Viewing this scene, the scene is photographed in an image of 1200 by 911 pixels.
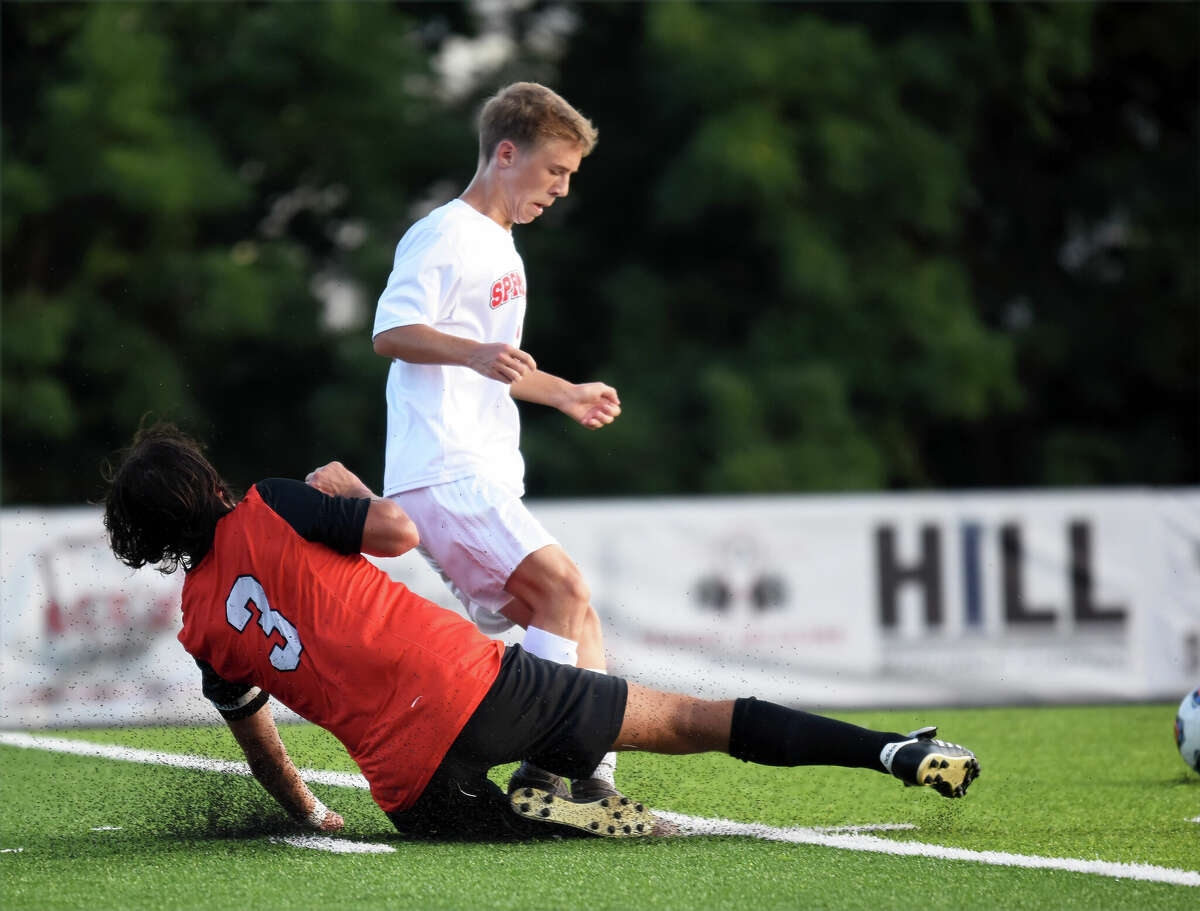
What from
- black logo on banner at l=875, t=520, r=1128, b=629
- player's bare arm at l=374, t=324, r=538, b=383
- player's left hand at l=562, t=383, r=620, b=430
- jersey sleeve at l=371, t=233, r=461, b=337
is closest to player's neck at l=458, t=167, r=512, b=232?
jersey sleeve at l=371, t=233, r=461, b=337

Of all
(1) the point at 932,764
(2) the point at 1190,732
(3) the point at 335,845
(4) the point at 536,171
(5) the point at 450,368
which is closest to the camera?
(1) the point at 932,764

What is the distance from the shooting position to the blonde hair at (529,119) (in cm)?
423

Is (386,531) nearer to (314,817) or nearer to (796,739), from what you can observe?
(314,817)

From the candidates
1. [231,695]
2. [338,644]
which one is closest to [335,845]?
[231,695]

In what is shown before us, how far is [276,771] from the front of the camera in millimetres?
3967

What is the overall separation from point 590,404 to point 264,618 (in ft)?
3.32

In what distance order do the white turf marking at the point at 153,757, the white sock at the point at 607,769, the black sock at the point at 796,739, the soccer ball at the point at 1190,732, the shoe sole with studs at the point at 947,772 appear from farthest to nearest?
1. the soccer ball at the point at 1190,732
2. the white turf marking at the point at 153,757
3. the white sock at the point at 607,769
4. the black sock at the point at 796,739
5. the shoe sole with studs at the point at 947,772

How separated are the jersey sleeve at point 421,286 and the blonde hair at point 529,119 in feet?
1.30

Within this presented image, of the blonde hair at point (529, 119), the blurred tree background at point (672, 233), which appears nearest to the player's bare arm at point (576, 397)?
the blonde hair at point (529, 119)

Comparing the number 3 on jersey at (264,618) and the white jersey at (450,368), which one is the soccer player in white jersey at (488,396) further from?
the number 3 on jersey at (264,618)

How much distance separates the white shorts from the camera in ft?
13.1

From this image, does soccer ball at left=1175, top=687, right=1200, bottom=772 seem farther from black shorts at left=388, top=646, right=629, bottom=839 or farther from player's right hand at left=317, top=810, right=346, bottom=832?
player's right hand at left=317, top=810, right=346, bottom=832

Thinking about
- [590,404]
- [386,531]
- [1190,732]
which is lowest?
[1190,732]

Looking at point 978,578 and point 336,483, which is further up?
point 336,483
